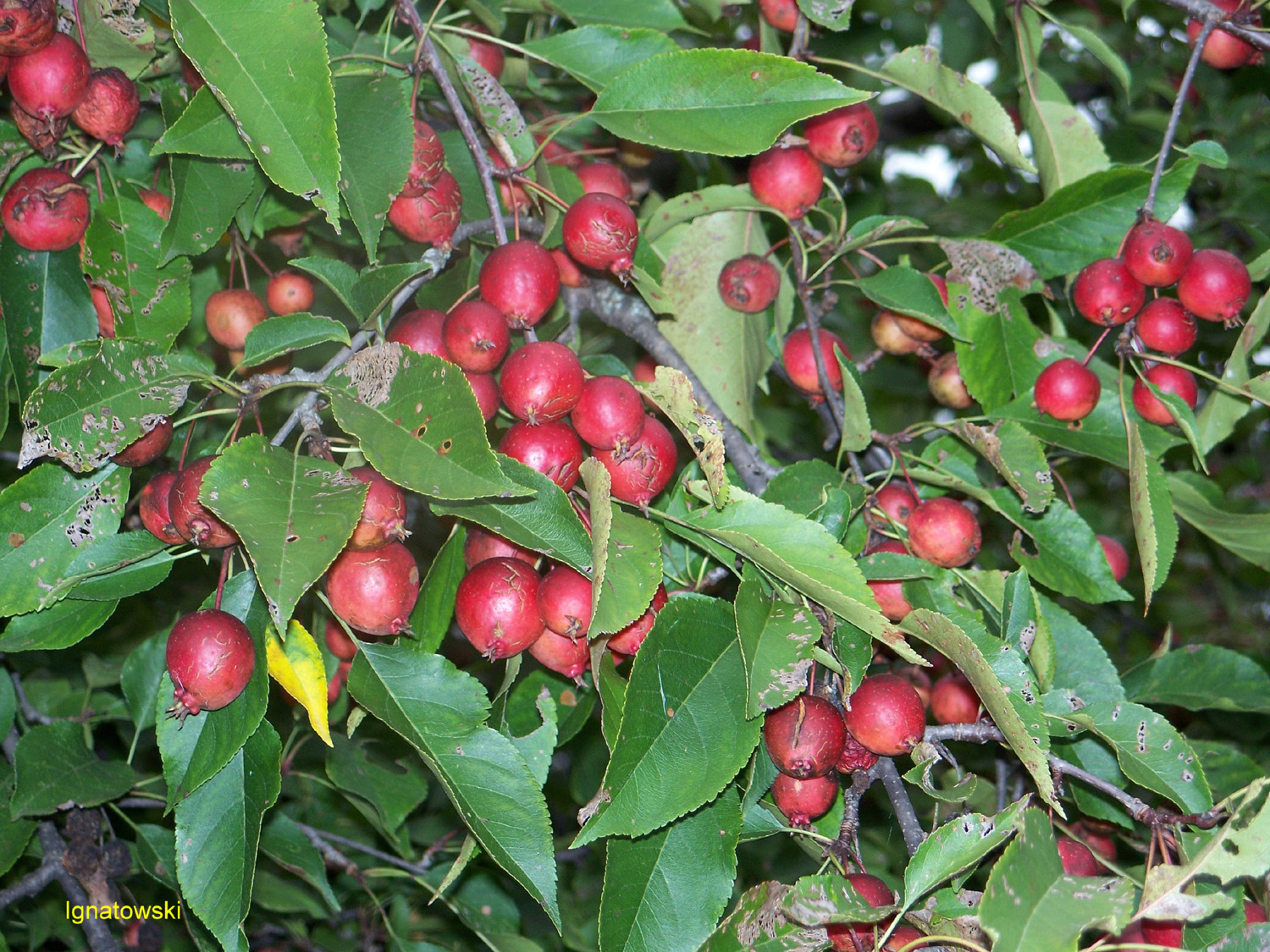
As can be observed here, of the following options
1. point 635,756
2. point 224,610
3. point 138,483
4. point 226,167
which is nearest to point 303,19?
point 226,167

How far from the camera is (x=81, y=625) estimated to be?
5.97 feet

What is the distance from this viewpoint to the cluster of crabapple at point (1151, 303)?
6.93 feet

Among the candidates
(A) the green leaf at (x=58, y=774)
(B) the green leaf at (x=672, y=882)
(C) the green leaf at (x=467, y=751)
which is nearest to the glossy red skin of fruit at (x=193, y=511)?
(C) the green leaf at (x=467, y=751)

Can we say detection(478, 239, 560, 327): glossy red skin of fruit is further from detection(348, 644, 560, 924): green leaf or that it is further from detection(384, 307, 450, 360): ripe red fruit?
detection(348, 644, 560, 924): green leaf

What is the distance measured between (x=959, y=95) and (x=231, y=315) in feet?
5.49

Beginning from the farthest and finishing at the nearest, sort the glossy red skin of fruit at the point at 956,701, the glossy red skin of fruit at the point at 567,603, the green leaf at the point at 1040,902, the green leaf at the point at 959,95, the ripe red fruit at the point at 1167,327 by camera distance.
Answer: the green leaf at the point at 959,95 → the ripe red fruit at the point at 1167,327 → the glossy red skin of fruit at the point at 956,701 → the glossy red skin of fruit at the point at 567,603 → the green leaf at the point at 1040,902

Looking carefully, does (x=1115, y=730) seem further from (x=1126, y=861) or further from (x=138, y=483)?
(x=138, y=483)

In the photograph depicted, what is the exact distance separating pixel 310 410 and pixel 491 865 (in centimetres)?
169

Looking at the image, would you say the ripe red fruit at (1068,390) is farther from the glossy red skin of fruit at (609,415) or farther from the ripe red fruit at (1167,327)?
the glossy red skin of fruit at (609,415)

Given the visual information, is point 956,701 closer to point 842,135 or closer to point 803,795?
point 803,795

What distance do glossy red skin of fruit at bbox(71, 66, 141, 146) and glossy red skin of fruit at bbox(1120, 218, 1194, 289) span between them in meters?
1.98

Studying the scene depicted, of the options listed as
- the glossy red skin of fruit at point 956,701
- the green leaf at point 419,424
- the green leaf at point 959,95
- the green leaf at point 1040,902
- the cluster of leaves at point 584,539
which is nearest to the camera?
the green leaf at point 1040,902

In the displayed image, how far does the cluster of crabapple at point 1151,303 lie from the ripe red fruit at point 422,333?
4.02 feet

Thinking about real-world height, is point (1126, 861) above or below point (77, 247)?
below
